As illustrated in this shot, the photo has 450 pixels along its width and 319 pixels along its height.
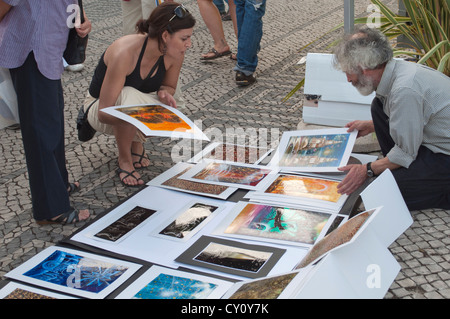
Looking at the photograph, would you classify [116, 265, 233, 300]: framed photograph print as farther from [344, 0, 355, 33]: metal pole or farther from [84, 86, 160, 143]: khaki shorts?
[344, 0, 355, 33]: metal pole

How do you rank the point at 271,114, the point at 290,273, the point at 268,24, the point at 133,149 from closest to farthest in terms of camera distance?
the point at 290,273 → the point at 133,149 → the point at 271,114 → the point at 268,24

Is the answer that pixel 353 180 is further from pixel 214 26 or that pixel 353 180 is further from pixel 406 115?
pixel 214 26

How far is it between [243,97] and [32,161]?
2230mm

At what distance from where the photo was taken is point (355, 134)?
3.13 metres

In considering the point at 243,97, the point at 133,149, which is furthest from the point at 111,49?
the point at 243,97

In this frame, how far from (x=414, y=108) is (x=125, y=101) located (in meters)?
1.49

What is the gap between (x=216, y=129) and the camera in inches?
158

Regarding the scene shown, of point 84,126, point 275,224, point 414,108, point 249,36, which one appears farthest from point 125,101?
point 249,36

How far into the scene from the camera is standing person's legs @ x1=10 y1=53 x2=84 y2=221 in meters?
2.56

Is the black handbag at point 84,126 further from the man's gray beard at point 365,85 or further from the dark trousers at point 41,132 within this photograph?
the man's gray beard at point 365,85

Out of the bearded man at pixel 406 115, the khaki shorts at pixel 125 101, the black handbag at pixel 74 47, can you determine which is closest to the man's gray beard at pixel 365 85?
the bearded man at pixel 406 115

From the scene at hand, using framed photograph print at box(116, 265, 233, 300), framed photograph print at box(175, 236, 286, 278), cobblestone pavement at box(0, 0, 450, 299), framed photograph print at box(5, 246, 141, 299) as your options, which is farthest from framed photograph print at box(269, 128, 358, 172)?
framed photograph print at box(5, 246, 141, 299)

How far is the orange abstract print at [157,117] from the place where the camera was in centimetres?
286
